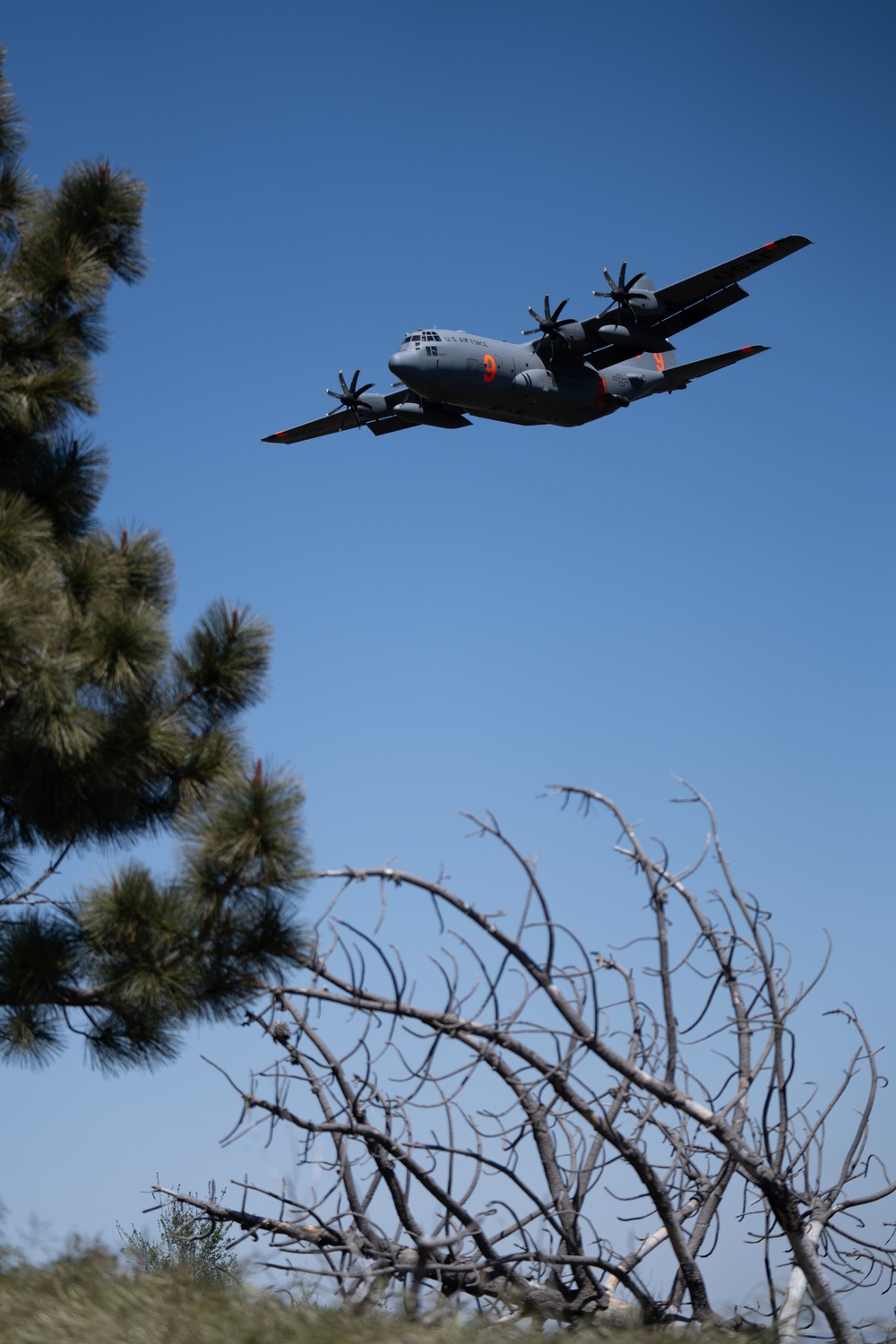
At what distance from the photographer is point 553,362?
2381 cm

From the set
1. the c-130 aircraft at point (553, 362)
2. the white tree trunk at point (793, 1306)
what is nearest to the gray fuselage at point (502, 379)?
the c-130 aircraft at point (553, 362)

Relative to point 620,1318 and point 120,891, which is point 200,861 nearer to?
point 120,891

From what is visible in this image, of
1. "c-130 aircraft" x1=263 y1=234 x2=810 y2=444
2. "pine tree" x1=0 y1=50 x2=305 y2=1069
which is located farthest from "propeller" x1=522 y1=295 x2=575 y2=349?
"pine tree" x1=0 y1=50 x2=305 y2=1069

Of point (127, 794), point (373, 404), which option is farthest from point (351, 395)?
point (127, 794)

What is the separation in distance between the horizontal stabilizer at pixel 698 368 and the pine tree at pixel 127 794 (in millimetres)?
19884

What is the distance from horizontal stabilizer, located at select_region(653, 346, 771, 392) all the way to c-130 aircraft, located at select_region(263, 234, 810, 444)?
0.25 metres

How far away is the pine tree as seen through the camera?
668 cm

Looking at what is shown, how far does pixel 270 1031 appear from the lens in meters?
7.66

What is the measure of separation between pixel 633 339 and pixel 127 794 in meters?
18.2

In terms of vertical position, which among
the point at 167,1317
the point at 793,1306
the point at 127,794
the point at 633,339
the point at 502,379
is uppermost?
the point at 633,339

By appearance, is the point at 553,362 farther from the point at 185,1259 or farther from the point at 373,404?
the point at 185,1259

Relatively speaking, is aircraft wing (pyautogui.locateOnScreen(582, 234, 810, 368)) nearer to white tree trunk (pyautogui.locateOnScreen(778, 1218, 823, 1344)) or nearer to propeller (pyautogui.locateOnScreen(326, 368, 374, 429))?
propeller (pyautogui.locateOnScreen(326, 368, 374, 429))

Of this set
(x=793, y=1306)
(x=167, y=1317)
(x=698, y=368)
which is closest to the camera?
(x=167, y=1317)

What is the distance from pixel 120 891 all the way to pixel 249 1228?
7.15 feet
